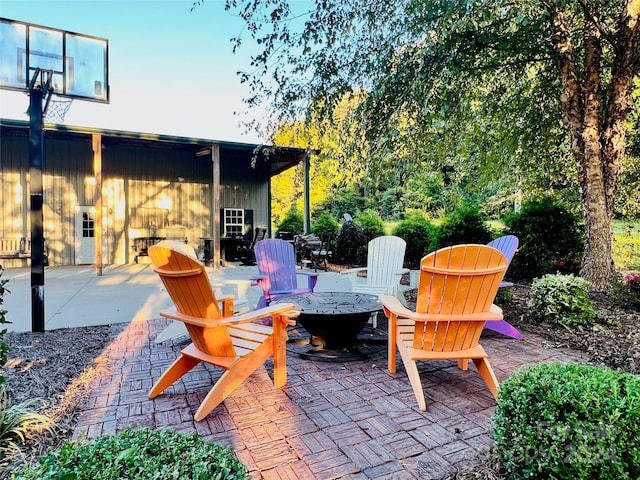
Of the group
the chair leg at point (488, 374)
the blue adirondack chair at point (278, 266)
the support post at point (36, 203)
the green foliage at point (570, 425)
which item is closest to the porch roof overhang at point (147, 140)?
the blue adirondack chair at point (278, 266)

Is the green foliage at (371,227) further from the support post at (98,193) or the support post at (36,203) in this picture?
the support post at (36,203)

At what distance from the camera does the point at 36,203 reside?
3.99 meters

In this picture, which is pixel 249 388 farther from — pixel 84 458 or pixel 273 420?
pixel 84 458

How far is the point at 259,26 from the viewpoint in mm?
4309

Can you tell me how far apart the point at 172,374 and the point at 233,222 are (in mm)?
10567

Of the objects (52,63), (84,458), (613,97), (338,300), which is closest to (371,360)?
(338,300)

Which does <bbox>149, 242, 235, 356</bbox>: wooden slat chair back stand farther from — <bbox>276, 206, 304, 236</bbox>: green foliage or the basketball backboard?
<bbox>276, 206, 304, 236</bbox>: green foliage

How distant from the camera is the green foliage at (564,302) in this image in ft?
12.8

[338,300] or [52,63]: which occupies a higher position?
[52,63]

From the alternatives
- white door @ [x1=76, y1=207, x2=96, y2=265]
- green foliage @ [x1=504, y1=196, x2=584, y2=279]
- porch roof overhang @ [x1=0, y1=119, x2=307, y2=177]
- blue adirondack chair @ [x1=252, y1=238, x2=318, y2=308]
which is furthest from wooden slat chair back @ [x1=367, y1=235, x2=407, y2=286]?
white door @ [x1=76, y1=207, x2=96, y2=265]

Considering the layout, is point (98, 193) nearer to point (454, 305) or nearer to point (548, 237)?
point (454, 305)

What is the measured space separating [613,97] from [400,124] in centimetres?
275

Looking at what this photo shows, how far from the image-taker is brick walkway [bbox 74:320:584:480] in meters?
1.82

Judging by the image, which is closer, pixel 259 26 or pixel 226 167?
pixel 259 26
